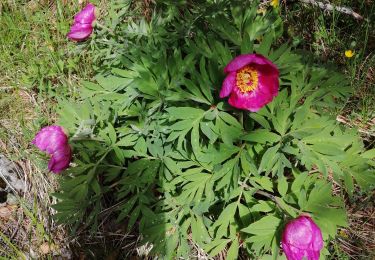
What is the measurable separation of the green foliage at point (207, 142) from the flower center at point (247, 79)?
7 centimetres

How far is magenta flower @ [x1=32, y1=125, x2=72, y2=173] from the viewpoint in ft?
5.15

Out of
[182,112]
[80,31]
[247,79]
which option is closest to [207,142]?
[182,112]

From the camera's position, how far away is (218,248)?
5.62 ft

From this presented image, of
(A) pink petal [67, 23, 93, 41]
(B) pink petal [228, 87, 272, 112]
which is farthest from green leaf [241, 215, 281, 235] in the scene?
(A) pink petal [67, 23, 93, 41]

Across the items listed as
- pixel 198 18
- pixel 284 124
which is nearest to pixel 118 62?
pixel 198 18

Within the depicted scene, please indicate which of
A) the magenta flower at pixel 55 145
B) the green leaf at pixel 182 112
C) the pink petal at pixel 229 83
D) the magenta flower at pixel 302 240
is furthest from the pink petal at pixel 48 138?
the magenta flower at pixel 302 240

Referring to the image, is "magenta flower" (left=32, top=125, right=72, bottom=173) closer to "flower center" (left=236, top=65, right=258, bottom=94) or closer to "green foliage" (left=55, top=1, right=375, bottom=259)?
"green foliage" (left=55, top=1, right=375, bottom=259)

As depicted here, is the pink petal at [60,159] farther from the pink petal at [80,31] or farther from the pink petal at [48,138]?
the pink petal at [80,31]

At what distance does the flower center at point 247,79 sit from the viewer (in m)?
1.47

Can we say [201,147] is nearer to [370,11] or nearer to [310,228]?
[310,228]

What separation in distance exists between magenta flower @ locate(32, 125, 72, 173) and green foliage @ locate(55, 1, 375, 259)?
2.3 inches

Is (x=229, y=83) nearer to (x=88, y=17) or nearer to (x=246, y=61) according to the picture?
(x=246, y=61)

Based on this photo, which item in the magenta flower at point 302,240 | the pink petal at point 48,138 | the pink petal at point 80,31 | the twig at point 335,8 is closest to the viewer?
the magenta flower at point 302,240

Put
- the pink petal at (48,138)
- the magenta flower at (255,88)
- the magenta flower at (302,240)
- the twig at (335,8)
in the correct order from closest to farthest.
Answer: the magenta flower at (302,240) → the magenta flower at (255,88) → the pink petal at (48,138) → the twig at (335,8)
